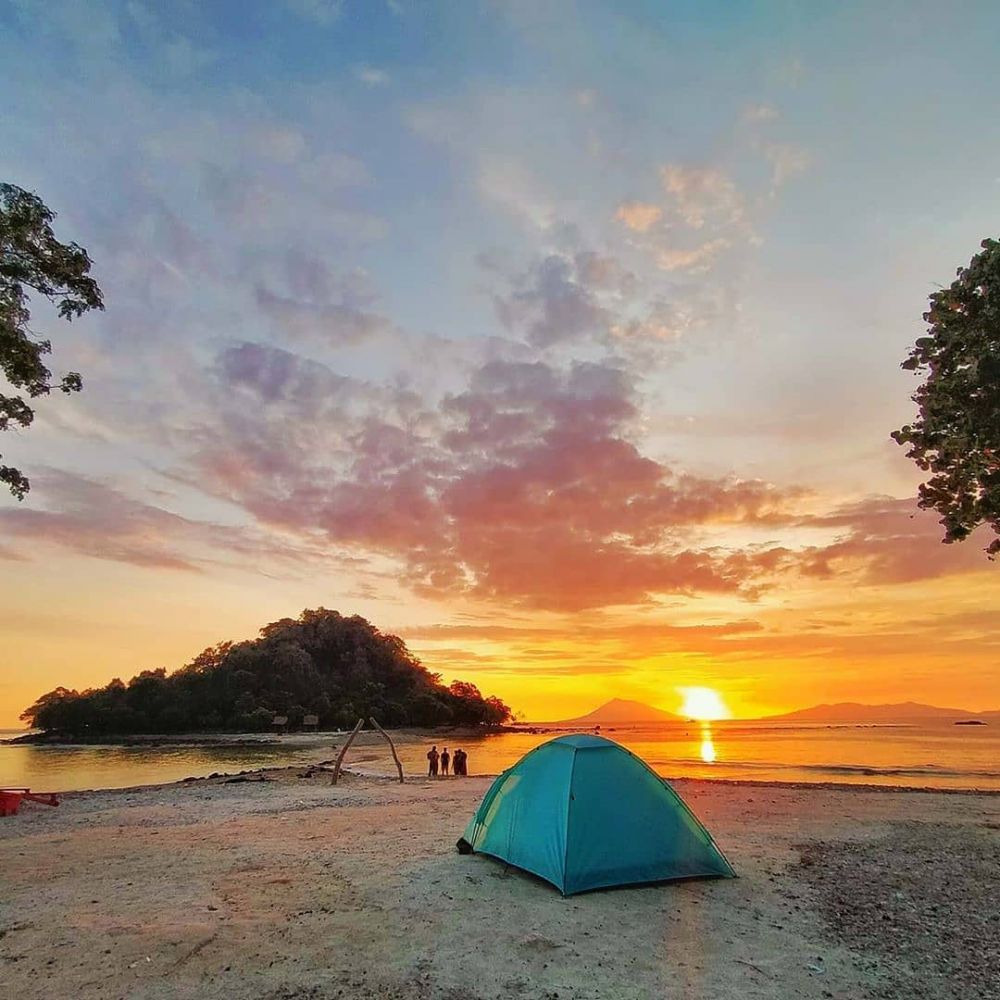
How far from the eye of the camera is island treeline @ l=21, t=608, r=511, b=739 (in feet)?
365

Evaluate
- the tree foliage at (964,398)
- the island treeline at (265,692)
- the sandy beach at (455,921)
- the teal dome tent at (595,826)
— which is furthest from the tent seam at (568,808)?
the island treeline at (265,692)

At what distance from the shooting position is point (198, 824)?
666 inches

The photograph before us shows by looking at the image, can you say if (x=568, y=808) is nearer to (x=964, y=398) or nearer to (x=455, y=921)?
(x=455, y=921)

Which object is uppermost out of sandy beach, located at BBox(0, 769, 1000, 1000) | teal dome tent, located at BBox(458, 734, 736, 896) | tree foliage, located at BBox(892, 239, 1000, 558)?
tree foliage, located at BBox(892, 239, 1000, 558)

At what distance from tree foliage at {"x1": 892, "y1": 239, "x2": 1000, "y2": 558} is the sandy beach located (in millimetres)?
7517

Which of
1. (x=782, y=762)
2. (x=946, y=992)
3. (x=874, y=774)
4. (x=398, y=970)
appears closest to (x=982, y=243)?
(x=946, y=992)

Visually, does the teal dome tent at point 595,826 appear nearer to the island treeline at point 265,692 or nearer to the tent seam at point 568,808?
the tent seam at point 568,808

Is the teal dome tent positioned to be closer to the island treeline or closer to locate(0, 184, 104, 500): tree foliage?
locate(0, 184, 104, 500): tree foliage

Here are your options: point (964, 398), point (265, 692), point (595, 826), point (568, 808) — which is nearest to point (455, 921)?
point (568, 808)

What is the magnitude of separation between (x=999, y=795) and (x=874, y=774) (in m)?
14.0

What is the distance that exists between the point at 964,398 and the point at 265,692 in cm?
11770

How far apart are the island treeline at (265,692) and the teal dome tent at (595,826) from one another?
10757cm

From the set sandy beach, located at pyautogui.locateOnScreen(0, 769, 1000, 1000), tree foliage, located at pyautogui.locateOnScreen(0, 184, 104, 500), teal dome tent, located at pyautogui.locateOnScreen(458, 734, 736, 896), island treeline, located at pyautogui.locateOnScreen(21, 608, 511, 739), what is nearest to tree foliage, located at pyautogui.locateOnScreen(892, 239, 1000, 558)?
sandy beach, located at pyautogui.locateOnScreen(0, 769, 1000, 1000)

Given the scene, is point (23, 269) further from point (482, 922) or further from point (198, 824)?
point (482, 922)
